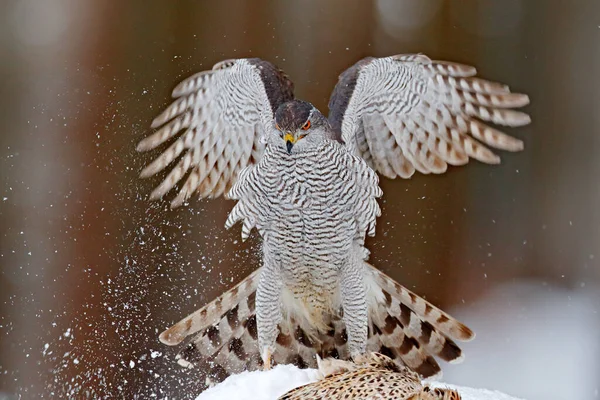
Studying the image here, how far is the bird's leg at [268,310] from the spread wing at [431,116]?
0.61m

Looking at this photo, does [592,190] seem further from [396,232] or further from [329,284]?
[329,284]

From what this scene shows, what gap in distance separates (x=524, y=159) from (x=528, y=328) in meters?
1.00

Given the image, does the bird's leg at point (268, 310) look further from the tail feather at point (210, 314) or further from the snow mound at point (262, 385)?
the snow mound at point (262, 385)

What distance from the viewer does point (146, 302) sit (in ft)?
12.4

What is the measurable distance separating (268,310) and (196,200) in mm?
1100

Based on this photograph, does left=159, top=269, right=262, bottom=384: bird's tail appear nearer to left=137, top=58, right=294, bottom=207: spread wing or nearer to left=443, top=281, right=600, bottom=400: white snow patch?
left=137, top=58, right=294, bottom=207: spread wing

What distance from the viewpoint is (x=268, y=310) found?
2814mm

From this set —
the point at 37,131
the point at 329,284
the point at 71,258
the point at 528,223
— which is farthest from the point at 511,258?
the point at 37,131

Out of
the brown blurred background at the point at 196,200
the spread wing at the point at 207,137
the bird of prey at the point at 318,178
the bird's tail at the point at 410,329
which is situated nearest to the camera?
the bird of prey at the point at 318,178

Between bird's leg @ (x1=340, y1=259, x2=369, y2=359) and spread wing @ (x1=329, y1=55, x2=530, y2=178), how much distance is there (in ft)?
1.57

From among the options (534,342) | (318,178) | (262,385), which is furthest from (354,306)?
(534,342)

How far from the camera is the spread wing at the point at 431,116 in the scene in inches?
118

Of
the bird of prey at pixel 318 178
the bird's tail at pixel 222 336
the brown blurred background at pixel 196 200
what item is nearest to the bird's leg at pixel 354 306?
the bird of prey at pixel 318 178

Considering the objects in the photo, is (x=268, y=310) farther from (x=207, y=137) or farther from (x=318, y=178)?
(x=207, y=137)
